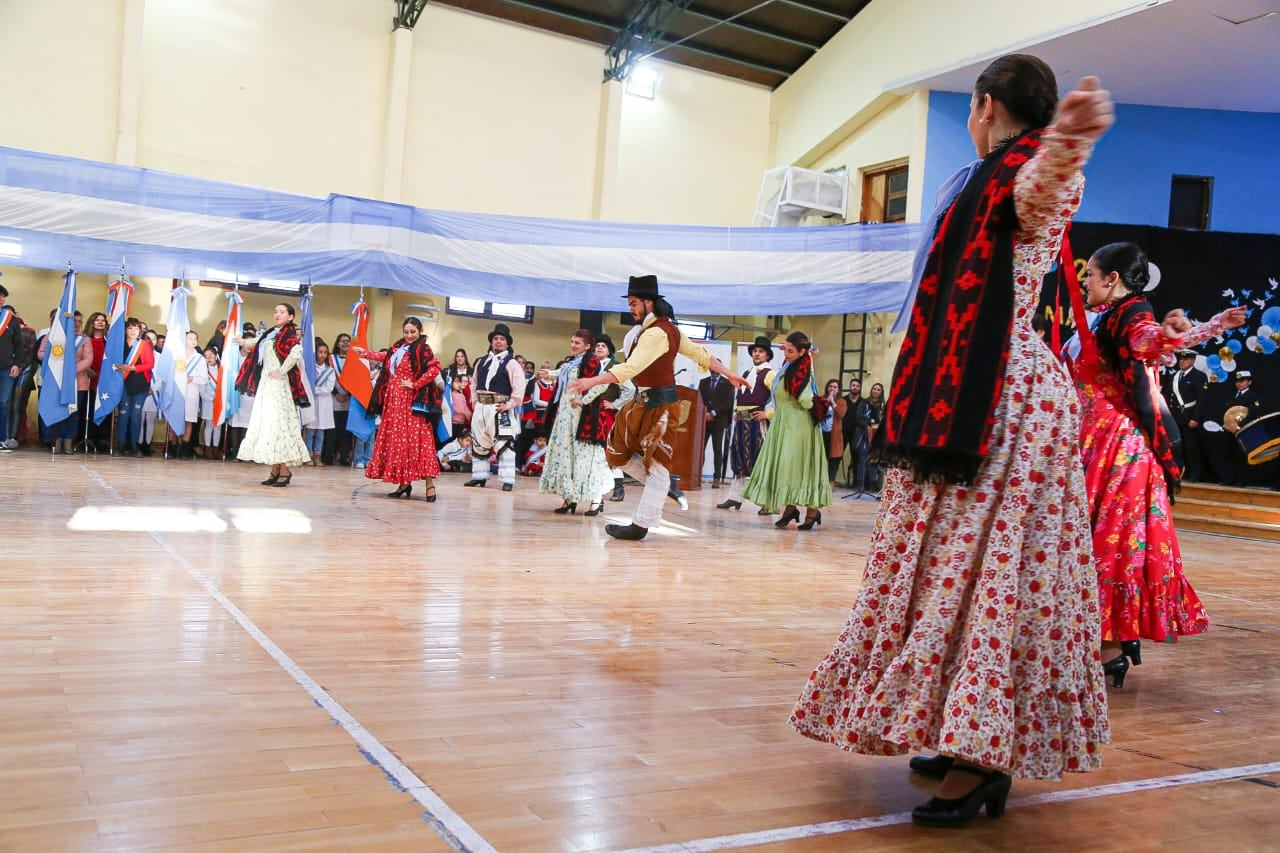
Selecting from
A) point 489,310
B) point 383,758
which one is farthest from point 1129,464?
point 489,310

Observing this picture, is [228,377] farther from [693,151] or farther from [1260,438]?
[1260,438]

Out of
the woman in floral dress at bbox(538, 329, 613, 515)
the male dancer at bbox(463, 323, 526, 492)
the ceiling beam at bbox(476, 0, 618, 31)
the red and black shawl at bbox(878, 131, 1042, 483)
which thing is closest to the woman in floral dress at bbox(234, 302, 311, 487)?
the male dancer at bbox(463, 323, 526, 492)

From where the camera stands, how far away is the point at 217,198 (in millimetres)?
9531

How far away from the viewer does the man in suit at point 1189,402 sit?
11.1 meters

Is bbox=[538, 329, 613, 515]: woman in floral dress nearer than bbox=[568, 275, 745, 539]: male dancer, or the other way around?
bbox=[568, 275, 745, 539]: male dancer

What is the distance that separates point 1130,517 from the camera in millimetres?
3021

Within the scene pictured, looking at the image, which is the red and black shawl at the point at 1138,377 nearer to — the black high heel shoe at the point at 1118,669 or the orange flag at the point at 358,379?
the black high heel shoe at the point at 1118,669

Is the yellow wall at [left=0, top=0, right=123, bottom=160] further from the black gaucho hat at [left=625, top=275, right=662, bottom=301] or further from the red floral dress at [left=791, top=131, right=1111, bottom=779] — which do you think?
the red floral dress at [left=791, top=131, right=1111, bottom=779]

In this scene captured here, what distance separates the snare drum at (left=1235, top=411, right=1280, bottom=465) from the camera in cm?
1050

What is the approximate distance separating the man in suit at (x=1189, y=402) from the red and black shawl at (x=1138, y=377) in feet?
29.5

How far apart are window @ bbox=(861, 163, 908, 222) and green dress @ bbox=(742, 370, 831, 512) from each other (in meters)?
6.34

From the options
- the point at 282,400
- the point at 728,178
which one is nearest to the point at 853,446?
the point at 728,178

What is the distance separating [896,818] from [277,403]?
21.1 ft

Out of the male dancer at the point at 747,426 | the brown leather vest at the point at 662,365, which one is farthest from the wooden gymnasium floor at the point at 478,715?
the male dancer at the point at 747,426
